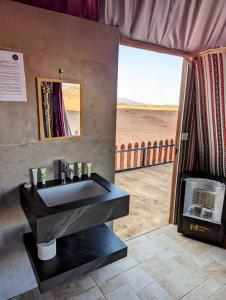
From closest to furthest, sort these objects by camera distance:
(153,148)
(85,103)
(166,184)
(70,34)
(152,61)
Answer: (70,34) < (85,103) < (152,61) < (166,184) < (153,148)

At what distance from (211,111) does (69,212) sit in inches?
70.6

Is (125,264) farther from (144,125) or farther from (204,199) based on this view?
(144,125)

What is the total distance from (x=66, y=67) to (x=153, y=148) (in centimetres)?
387

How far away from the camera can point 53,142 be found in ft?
5.07

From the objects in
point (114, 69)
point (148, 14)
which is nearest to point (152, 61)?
point (148, 14)

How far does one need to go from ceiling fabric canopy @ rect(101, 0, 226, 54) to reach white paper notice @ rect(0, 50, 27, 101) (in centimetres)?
78

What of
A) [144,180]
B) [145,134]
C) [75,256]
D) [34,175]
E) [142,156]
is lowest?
[144,180]

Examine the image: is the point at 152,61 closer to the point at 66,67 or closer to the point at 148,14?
the point at 148,14

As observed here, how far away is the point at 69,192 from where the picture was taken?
5.16 feet

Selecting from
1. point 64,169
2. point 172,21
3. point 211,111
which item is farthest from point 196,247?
point 172,21

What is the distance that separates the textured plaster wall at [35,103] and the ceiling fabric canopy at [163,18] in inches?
4.2

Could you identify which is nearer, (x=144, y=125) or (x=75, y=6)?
(x=75, y=6)

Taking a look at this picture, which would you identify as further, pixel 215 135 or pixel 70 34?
pixel 215 135

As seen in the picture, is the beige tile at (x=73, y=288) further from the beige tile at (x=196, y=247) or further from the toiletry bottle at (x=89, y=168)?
the beige tile at (x=196, y=247)
